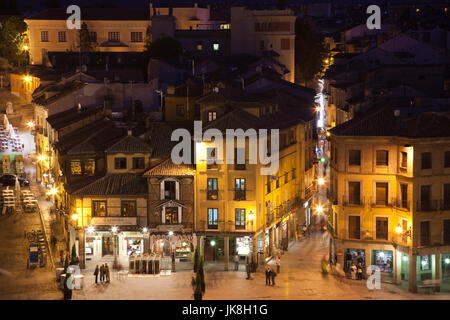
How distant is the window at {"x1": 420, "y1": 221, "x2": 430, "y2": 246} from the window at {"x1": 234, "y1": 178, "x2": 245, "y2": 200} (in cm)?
1185

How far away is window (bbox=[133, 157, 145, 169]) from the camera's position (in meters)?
65.6

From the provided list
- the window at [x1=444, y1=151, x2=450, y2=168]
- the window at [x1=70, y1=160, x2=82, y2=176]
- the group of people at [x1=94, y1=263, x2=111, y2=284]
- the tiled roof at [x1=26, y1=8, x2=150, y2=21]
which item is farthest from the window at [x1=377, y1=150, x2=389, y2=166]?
the tiled roof at [x1=26, y1=8, x2=150, y2=21]

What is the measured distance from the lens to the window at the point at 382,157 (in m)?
60.2

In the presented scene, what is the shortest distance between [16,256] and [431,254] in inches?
1091

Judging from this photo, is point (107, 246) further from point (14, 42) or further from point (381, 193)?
point (14, 42)

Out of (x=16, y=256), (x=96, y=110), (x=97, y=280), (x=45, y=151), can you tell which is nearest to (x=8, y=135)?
(x=45, y=151)

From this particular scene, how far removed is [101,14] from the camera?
5340 inches

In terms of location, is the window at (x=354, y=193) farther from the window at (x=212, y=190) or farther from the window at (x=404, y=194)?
the window at (x=212, y=190)

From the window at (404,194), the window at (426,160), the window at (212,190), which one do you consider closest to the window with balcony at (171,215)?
the window at (212,190)

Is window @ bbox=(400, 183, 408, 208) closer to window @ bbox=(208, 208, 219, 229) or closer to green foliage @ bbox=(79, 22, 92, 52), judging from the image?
window @ bbox=(208, 208, 219, 229)

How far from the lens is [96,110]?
7694 cm

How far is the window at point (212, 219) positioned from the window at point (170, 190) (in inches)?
103

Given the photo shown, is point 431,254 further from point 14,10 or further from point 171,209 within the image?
point 14,10
